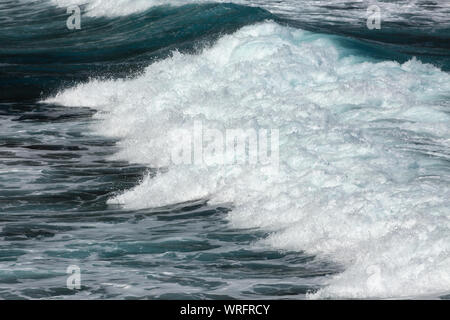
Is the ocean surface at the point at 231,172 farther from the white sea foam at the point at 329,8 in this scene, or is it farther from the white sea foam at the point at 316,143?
the white sea foam at the point at 329,8

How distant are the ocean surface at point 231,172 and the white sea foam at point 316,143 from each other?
3 cm

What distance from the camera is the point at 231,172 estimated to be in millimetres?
12672

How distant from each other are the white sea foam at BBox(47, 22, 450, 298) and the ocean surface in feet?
0.09

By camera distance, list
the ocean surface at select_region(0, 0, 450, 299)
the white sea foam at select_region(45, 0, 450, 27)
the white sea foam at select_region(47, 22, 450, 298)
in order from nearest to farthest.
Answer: the ocean surface at select_region(0, 0, 450, 299), the white sea foam at select_region(47, 22, 450, 298), the white sea foam at select_region(45, 0, 450, 27)

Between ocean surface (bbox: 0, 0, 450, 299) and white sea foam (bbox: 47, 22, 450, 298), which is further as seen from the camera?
white sea foam (bbox: 47, 22, 450, 298)

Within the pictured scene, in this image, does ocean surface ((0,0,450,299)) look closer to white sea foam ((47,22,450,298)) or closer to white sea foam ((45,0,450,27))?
white sea foam ((47,22,450,298))

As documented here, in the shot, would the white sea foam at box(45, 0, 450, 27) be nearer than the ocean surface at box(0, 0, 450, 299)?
No

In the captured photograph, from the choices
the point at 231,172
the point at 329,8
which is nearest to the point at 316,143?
the point at 231,172

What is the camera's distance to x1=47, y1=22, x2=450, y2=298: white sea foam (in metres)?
9.52

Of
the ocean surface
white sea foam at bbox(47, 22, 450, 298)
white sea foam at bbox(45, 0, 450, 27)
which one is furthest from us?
white sea foam at bbox(45, 0, 450, 27)

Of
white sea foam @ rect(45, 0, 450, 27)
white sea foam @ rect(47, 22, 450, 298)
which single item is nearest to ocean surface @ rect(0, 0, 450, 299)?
white sea foam @ rect(47, 22, 450, 298)

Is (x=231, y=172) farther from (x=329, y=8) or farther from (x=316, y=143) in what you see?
(x=329, y=8)
